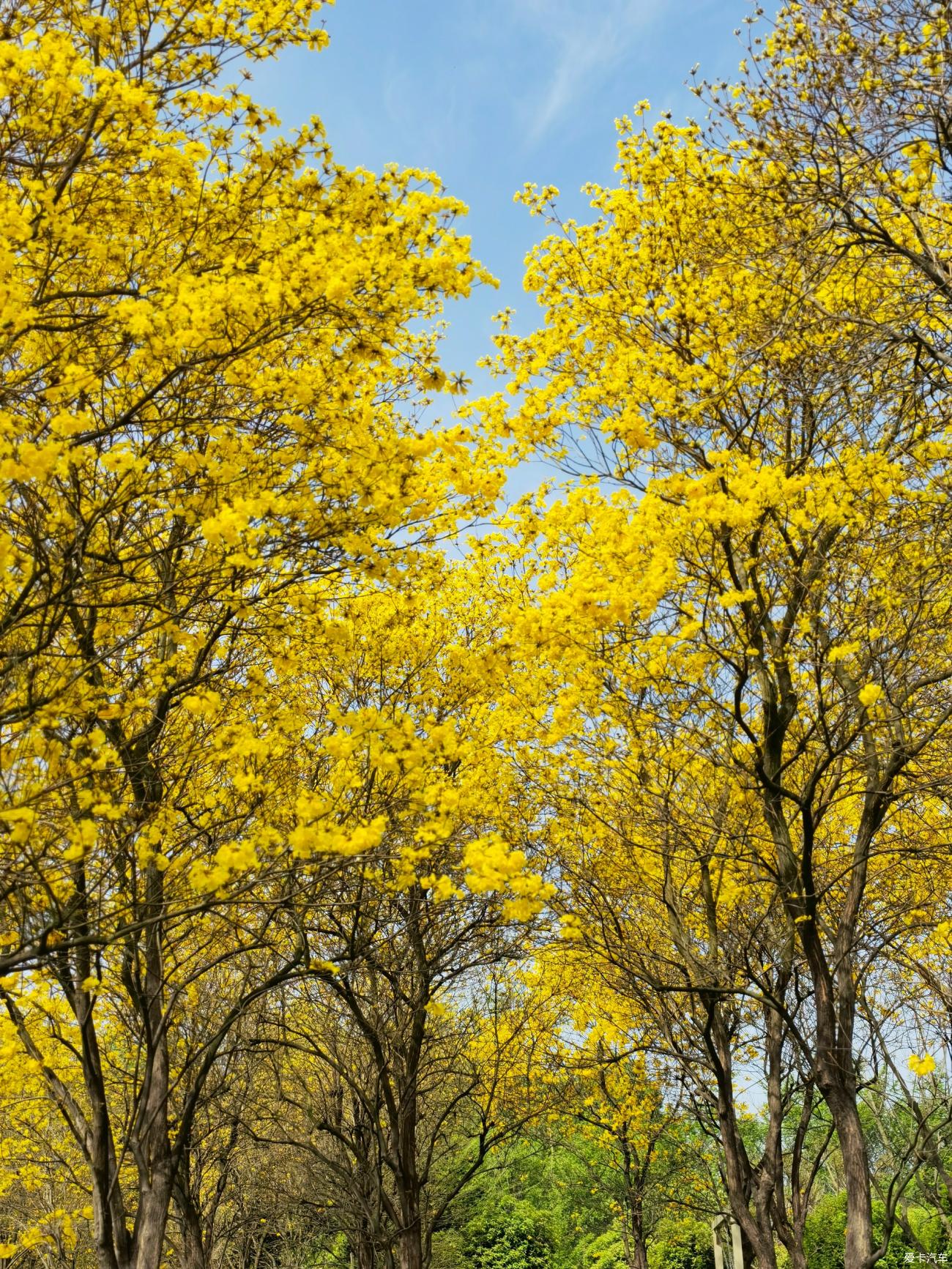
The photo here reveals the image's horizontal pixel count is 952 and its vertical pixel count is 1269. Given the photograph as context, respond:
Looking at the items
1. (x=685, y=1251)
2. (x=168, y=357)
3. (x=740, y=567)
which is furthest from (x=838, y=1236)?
(x=168, y=357)

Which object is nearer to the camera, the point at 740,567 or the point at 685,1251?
the point at 740,567

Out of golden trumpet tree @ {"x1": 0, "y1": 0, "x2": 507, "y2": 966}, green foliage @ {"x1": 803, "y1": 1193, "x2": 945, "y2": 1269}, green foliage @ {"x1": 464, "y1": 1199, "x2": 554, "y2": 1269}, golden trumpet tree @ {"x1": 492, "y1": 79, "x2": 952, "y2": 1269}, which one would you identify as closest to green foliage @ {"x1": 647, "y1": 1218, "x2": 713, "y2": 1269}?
green foliage @ {"x1": 803, "y1": 1193, "x2": 945, "y2": 1269}

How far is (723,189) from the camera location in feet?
18.4

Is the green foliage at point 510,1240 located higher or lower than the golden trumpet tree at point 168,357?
lower

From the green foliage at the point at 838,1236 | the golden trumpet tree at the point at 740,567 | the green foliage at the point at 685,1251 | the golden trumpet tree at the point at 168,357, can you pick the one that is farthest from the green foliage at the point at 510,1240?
the golden trumpet tree at the point at 168,357

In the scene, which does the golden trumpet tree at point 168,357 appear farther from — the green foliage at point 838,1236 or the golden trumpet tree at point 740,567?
the green foliage at point 838,1236

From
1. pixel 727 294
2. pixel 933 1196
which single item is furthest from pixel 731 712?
pixel 933 1196

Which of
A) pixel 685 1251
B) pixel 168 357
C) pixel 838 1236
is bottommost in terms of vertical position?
pixel 685 1251

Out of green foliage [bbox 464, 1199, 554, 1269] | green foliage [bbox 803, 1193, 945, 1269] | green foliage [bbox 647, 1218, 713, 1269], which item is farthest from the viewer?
green foliage [bbox 464, 1199, 554, 1269]

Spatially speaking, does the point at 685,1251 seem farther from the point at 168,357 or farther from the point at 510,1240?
the point at 168,357

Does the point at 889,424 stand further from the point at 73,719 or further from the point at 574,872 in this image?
the point at 73,719

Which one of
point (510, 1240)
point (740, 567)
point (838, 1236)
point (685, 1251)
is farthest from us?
point (510, 1240)

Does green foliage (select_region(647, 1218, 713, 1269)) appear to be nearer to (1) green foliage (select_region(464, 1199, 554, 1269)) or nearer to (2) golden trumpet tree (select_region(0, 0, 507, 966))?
(1) green foliage (select_region(464, 1199, 554, 1269))

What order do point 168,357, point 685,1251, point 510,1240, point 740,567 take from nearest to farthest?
1. point 168,357
2. point 740,567
3. point 685,1251
4. point 510,1240
